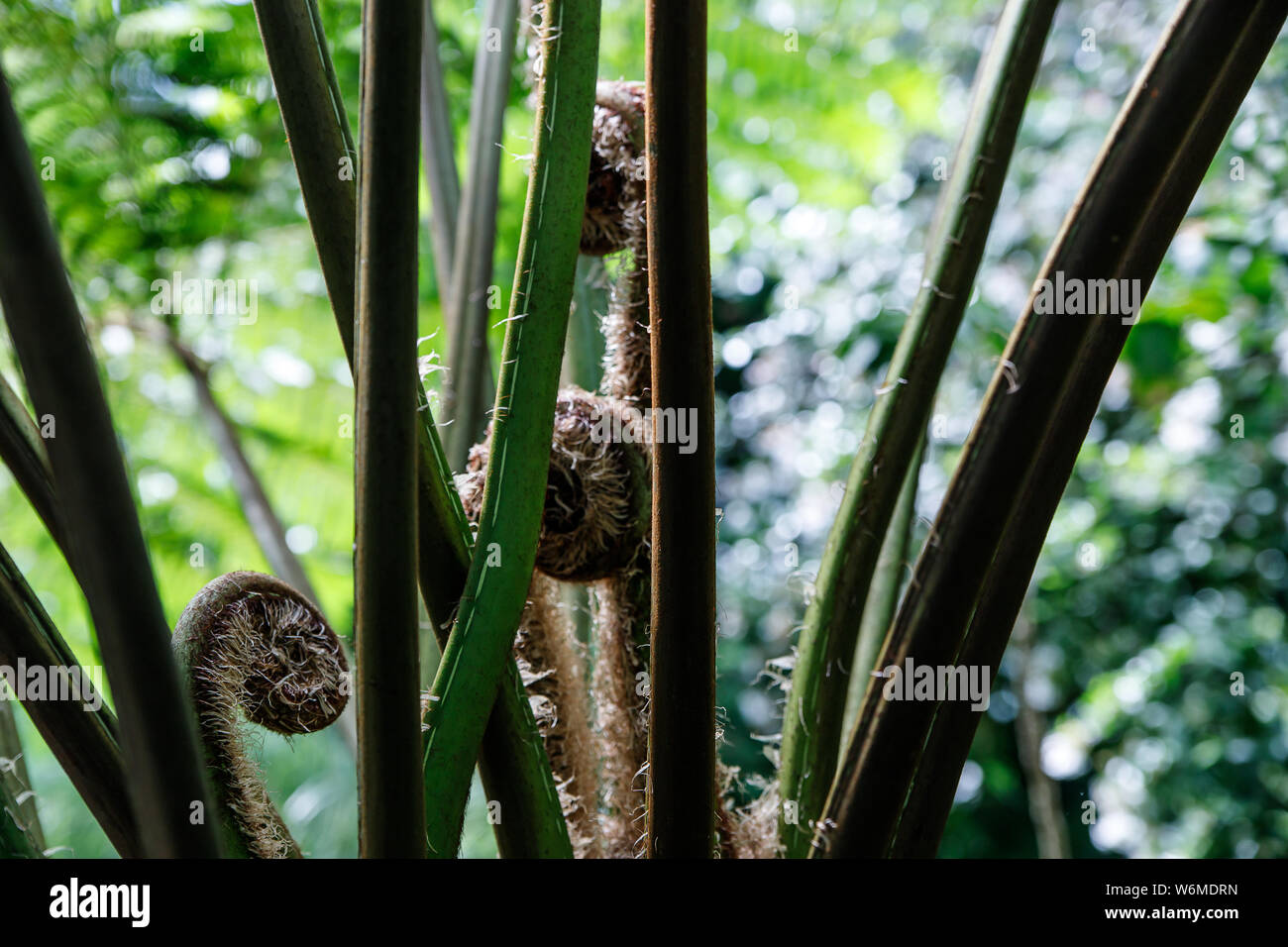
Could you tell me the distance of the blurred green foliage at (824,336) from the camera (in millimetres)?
1914

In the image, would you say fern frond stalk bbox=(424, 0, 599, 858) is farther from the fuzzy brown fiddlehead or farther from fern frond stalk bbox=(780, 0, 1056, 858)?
fern frond stalk bbox=(780, 0, 1056, 858)

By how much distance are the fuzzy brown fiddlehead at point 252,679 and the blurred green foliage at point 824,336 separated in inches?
47.1

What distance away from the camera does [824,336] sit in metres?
2.27

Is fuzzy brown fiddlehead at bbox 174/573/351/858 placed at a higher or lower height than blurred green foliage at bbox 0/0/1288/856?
lower

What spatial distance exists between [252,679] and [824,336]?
1835 millimetres

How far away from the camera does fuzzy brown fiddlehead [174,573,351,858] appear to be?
1.86 ft

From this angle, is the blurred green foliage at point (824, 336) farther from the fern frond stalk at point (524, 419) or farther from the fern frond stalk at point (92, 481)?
the fern frond stalk at point (92, 481)

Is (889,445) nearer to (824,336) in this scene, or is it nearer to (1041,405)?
(1041,405)

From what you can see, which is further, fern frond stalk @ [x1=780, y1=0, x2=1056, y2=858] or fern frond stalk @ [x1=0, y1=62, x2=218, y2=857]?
fern frond stalk @ [x1=780, y1=0, x2=1056, y2=858]

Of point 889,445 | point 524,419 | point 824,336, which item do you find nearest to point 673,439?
point 524,419

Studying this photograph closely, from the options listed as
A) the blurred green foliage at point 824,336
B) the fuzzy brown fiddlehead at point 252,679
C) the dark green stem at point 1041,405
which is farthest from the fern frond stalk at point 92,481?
the blurred green foliage at point 824,336

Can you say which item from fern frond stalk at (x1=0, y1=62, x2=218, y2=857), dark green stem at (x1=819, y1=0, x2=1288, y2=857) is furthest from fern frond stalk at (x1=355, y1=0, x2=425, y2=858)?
dark green stem at (x1=819, y1=0, x2=1288, y2=857)

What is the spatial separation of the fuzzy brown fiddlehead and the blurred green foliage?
3.93 feet
